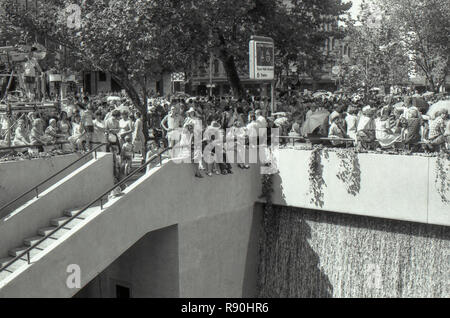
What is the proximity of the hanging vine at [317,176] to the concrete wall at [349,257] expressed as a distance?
56 cm

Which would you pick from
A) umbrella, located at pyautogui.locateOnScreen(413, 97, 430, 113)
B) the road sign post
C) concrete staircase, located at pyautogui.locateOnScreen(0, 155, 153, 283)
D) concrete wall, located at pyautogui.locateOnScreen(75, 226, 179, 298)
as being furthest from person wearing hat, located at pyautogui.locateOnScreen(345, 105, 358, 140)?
concrete staircase, located at pyautogui.locateOnScreen(0, 155, 153, 283)

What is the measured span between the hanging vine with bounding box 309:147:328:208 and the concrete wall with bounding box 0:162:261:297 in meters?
1.76

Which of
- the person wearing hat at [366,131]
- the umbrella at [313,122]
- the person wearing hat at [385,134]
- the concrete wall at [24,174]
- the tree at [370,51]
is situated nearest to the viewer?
the concrete wall at [24,174]

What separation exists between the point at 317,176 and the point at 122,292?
6.04 metres

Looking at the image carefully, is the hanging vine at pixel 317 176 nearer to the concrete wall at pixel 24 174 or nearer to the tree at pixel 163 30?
the tree at pixel 163 30

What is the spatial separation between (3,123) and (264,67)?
23.8 feet

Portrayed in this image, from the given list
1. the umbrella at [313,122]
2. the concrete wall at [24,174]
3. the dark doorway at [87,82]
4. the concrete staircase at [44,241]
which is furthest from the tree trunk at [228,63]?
the dark doorway at [87,82]

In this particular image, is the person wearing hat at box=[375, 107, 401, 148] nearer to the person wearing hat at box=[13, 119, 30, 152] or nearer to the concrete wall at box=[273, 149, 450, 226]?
the concrete wall at box=[273, 149, 450, 226]

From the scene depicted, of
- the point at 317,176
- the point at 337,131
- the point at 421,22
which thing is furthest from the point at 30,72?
the point at 421,22

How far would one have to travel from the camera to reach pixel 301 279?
15273 millimetres

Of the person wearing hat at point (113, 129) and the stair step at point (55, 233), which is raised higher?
the person wearing hat at point (113, 129)

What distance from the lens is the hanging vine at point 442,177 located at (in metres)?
12.5

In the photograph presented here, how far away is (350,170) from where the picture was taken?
1388 cm

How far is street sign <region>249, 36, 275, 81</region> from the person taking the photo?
46.0ft
